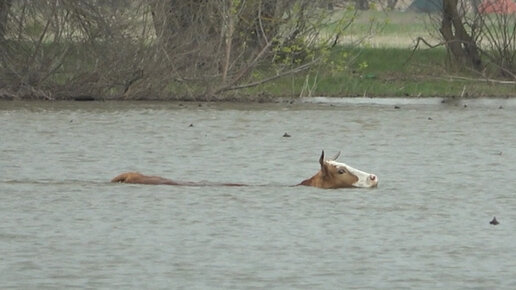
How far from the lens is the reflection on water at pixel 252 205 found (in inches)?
375

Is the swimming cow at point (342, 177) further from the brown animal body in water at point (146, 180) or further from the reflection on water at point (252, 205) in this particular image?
the brown animal body in water at point (146, 180)

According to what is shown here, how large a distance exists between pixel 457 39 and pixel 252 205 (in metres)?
19.7

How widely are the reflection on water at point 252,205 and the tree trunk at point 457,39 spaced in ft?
31.4

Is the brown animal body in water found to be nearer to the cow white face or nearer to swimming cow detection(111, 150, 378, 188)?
swimming cow detection(111, 150, 378, 188)

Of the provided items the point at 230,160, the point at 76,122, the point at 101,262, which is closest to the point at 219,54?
the point at 76,122

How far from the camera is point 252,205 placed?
12812mm

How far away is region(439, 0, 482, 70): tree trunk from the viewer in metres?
32.0

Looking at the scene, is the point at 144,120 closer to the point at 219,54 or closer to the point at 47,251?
the point at 219,54

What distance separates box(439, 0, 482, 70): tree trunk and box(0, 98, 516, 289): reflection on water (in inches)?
377

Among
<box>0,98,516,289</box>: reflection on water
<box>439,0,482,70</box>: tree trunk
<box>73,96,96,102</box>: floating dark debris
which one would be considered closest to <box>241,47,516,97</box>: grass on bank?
<box>439,0,482,70</box>: tree trunk

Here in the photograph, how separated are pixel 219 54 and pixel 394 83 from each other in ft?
19.5

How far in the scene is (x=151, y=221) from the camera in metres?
11.8

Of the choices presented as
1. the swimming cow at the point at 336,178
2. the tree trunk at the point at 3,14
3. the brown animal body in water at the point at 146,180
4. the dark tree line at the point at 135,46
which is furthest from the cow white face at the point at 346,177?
the tree trunk at the point at 3,14

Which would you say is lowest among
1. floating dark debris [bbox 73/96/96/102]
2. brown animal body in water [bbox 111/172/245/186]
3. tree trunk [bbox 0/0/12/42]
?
floating dark debris [bbox 73/96/96/102]
